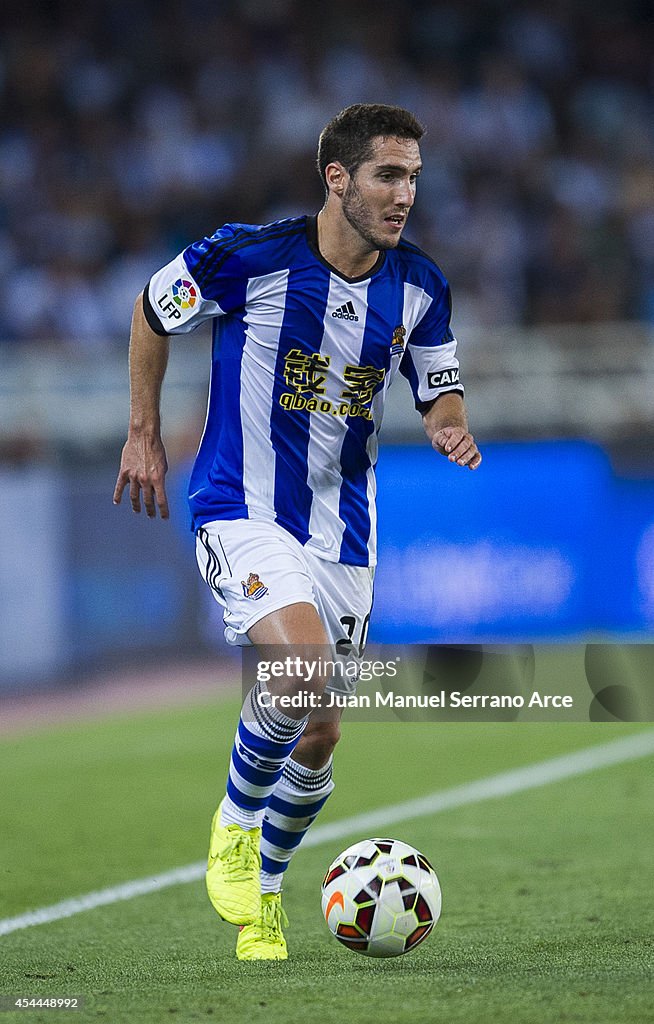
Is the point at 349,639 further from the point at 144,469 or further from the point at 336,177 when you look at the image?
the point at 336,177

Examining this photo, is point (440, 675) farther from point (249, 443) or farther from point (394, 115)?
point (394, 115)

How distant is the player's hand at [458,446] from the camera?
4.64 metres

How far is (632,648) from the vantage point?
11.1 meters

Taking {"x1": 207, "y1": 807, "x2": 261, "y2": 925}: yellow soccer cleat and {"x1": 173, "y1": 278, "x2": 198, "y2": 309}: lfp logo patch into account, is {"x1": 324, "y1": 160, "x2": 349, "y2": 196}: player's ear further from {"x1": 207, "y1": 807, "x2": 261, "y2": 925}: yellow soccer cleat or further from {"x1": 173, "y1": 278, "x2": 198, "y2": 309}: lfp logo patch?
{"x1": 207, "y1": 807, "x2": 261, "y2": 925}: yellow soccer cleat

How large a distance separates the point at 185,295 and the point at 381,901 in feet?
6.22

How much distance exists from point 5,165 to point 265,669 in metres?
13.2

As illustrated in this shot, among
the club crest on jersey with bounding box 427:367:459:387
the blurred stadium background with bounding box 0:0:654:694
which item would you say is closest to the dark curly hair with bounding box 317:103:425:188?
the club crest on jersey with bounding box 427:367:459:387

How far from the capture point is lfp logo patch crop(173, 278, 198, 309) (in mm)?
4707

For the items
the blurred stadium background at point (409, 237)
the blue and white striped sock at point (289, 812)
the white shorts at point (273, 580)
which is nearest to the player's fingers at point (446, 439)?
the white shorts at point (273, 580)

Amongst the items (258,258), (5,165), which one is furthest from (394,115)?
(5,165)

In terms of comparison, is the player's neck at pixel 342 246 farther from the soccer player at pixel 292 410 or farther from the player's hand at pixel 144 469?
the player's hand at pixel 144 469

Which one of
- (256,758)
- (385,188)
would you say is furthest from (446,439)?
(256,758)

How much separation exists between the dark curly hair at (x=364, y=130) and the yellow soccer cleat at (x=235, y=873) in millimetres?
2025

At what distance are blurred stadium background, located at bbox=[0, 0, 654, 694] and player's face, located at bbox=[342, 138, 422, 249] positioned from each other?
7.63m
